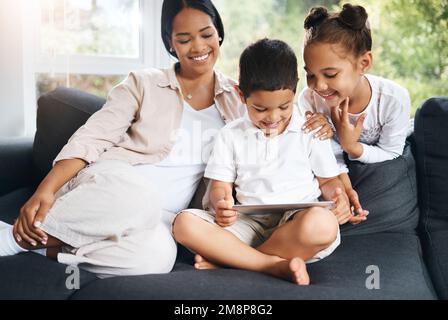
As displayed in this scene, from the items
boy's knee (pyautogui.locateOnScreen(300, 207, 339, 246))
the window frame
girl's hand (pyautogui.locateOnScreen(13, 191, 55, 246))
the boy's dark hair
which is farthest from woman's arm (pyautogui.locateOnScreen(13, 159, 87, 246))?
the window frame

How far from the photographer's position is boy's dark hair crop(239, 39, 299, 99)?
1.45 meters

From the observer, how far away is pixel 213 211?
1.57 meters

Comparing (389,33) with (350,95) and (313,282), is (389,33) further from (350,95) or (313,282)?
(313,282)

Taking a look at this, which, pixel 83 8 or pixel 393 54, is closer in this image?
pixel 83 8

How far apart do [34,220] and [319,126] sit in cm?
84

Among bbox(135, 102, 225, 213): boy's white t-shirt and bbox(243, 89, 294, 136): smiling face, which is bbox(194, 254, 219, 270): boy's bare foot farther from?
bbox(243, 89, 294, 136): smiling face

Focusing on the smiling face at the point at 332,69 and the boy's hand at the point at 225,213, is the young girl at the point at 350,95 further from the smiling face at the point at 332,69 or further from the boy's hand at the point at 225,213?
the boy's hand at the point at 225,213

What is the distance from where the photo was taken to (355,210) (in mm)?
1593

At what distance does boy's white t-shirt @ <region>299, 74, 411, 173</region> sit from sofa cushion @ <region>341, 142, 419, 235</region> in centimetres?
4

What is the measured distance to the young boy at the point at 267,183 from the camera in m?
1.37

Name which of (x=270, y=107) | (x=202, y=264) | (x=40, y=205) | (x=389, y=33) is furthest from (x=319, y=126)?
(x=389, y=33)

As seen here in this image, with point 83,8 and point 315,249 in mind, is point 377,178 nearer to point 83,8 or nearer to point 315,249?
point 315,249
